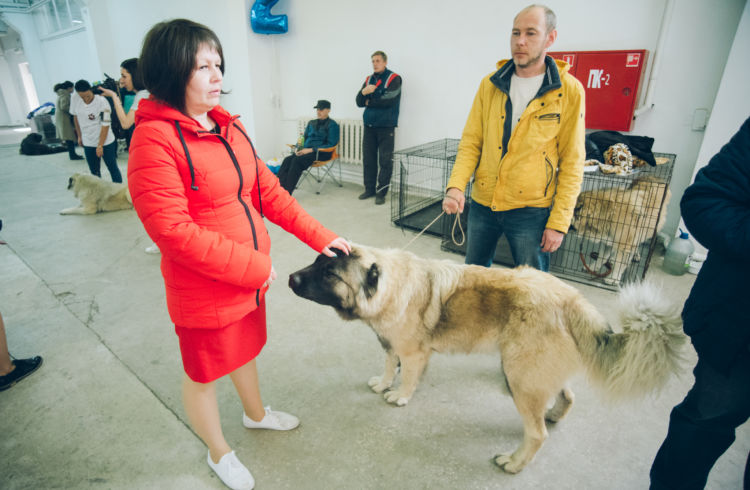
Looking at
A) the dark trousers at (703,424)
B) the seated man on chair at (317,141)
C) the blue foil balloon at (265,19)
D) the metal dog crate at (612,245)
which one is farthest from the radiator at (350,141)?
the dark trousers at (703,424)

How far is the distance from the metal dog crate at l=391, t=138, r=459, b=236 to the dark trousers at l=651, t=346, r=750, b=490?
10.9ft

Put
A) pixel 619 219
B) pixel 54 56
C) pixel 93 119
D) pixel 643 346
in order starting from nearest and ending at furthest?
pixel 643 346, pixel 619 219, pixel 93 119, pixel 54 56

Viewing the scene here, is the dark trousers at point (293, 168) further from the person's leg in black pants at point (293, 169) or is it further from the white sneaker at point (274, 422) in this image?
the white sneaker at point (274, 422)

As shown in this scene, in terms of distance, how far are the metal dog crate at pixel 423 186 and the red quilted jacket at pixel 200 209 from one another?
11.0ft

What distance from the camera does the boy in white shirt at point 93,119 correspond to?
519 centimetres

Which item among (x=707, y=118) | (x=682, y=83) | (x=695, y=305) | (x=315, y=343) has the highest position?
(x=682, y=83)

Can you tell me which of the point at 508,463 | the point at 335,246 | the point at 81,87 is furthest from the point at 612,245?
the point at 81,87

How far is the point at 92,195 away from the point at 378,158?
407cm

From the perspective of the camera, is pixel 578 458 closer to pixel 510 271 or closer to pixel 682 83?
pixel 510 271

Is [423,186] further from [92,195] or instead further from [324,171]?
[92,195]

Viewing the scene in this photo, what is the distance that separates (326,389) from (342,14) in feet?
19.5

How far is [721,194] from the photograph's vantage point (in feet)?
3.32

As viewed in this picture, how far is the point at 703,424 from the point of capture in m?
1.16

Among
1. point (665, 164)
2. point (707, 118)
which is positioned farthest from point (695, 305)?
point (707, 118)
